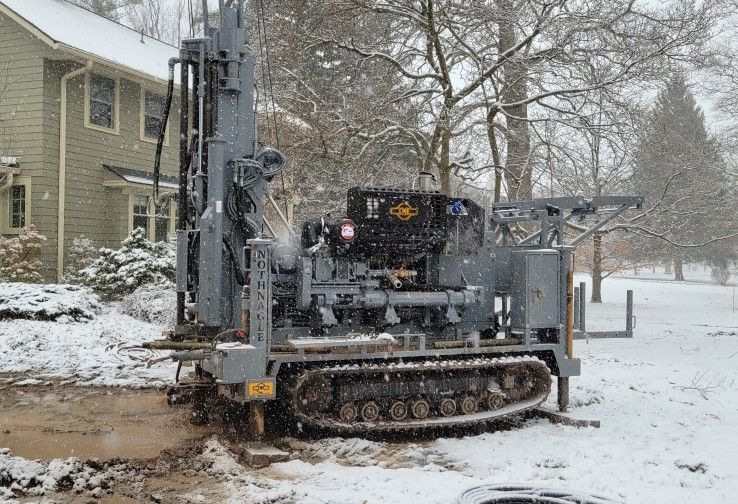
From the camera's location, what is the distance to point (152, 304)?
1459cm

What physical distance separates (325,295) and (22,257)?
1073 cm

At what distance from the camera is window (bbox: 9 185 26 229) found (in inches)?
659

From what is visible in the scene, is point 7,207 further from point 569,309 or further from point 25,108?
point 569,309

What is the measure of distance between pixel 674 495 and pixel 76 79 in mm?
15951

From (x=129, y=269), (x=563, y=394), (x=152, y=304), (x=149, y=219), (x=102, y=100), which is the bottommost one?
(x=563, y=394)

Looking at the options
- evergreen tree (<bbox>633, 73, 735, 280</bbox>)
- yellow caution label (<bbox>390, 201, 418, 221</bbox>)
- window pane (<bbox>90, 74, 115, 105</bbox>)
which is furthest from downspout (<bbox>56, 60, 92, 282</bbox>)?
evergreen tree (<bbox>633, 73, 735, 280</bbox>)

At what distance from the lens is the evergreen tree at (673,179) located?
56.1 feet

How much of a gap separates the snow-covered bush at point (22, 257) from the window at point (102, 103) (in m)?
3.20

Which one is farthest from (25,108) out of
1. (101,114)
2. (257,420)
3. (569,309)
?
(569,309)

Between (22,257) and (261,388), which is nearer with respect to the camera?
(261,388)

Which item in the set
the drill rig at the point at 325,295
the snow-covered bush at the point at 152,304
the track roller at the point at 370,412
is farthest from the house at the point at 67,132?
the track roller at the point at 370,412

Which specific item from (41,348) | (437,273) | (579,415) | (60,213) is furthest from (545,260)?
(60,213)

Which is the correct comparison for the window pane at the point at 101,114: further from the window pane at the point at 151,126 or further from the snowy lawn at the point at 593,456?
the snowy lawn at the point at 593,456

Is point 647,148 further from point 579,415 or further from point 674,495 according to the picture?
point 674,495
